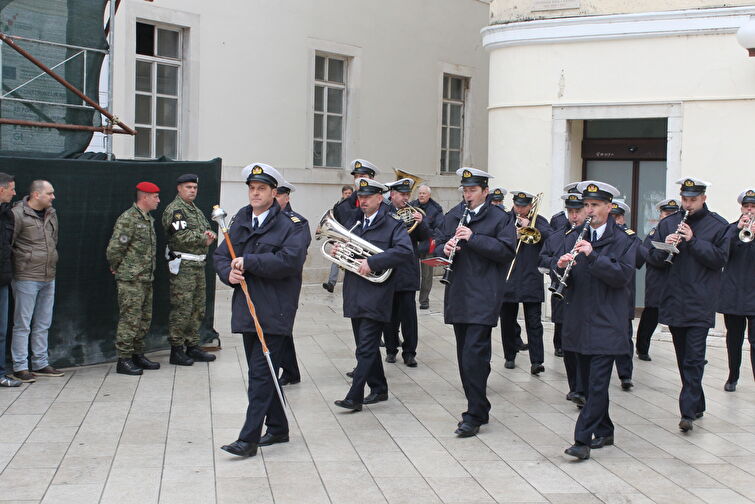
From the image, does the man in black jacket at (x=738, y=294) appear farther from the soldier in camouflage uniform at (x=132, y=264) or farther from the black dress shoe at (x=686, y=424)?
the soldier in camouflage uniform at (x=132, y=264)

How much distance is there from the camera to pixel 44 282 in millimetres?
8875

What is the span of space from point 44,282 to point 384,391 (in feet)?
10.5

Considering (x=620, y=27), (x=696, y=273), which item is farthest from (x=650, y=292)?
(x=620, y=27)

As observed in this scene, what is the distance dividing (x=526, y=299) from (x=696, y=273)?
2.38m

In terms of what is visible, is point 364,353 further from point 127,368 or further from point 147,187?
point 147,187

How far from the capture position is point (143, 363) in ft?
31.5

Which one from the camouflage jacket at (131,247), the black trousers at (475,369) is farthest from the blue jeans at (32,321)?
the black trousers at (475,369)

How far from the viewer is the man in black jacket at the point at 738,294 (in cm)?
901

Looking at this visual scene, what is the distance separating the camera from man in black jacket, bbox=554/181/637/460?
6816mm

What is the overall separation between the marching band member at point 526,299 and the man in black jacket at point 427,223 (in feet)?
2.95

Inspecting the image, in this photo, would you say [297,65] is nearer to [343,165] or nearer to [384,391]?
[343,165]

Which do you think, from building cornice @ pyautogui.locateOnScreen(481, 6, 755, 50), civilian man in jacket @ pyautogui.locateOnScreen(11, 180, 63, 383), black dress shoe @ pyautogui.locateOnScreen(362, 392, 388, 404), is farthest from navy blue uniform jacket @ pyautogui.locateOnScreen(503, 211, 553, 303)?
civilian man in jacket @ pyautogui.locateOnScreen(11, 180, 63, 383)

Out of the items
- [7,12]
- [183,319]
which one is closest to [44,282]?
[183,319]

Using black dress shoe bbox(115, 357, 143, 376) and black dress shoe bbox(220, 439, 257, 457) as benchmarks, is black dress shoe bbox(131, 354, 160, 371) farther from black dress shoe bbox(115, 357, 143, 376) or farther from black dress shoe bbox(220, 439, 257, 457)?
black dress shoe bbox(220, 439, 257, 457)
